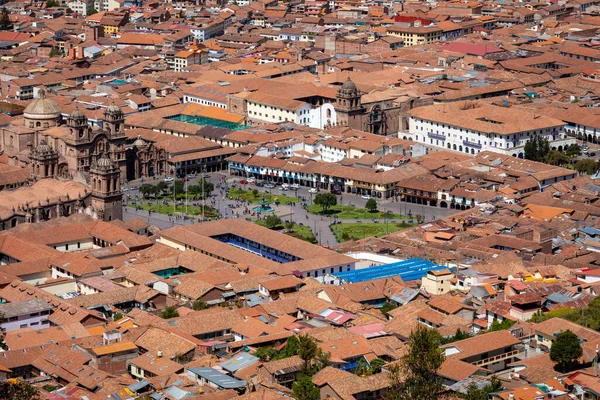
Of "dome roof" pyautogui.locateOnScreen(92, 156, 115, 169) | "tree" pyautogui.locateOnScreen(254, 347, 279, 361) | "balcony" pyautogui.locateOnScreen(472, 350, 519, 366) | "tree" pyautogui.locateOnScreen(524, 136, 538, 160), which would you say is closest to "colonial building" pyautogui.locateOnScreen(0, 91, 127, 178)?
"dome roof" pyautogui.locateOnScreen(92, 156, 115, 169)

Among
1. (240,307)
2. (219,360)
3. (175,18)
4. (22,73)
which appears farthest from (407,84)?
(219,360)

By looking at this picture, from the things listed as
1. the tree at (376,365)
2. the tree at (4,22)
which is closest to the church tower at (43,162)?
the tree at (376,365)

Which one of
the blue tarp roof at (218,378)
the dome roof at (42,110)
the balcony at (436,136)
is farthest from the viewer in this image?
the balcony at (436,136)

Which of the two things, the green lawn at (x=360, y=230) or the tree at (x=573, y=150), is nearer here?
the green lawn at (x=360, y=230)

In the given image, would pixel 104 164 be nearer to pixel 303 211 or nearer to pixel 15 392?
pixel 303 211

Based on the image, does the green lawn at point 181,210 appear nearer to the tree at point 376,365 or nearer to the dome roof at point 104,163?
the dome roof at point 104,163

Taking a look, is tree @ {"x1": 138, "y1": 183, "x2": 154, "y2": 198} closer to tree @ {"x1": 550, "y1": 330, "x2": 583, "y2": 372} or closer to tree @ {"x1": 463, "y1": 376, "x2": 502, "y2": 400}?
tree @ {"x1": 550, "y1": 330, "x2": 583, "y2": 372}

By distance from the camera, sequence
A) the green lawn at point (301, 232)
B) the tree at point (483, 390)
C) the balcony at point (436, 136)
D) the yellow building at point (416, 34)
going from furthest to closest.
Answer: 1. the yellow building at point (416, 34)
2. the balcony at point (436, 136)
3. the green lawn at point (301, 232)
4. the tree at point (483, 390)

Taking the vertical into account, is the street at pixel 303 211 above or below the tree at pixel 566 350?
below
